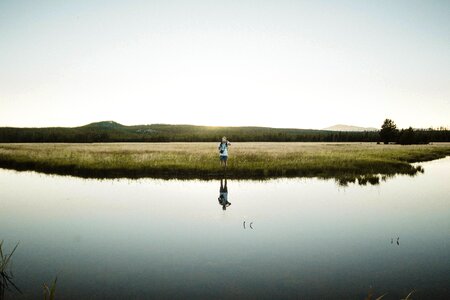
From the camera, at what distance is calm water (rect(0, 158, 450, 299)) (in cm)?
624

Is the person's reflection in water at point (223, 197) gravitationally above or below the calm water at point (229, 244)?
above

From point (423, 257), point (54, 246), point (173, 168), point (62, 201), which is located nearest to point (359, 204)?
point (423, 257)

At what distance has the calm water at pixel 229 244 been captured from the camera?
6242 millimetres

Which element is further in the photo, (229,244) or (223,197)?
(223,197)

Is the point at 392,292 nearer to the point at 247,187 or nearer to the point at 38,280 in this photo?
the point at 38,280

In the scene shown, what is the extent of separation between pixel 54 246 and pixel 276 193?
33.3 feet

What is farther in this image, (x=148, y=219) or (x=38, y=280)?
(x=148, y=219)

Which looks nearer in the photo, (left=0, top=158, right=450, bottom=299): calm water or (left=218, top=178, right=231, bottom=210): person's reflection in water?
(left=0, top=158, right=450, bottom=299): calm water

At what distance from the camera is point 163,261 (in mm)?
7395

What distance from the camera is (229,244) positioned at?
852cm

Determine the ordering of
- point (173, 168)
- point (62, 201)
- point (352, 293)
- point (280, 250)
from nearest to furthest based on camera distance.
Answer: point (352, 293) → point (280, 250) → point (62, 201) → point (173, 168)

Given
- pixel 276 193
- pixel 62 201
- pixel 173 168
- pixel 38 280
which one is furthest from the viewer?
pixel 173 168

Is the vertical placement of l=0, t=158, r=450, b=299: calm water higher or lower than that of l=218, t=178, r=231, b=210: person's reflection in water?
lower

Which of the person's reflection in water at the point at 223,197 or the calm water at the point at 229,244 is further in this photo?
the person's reflection in water at the point at 223,197
